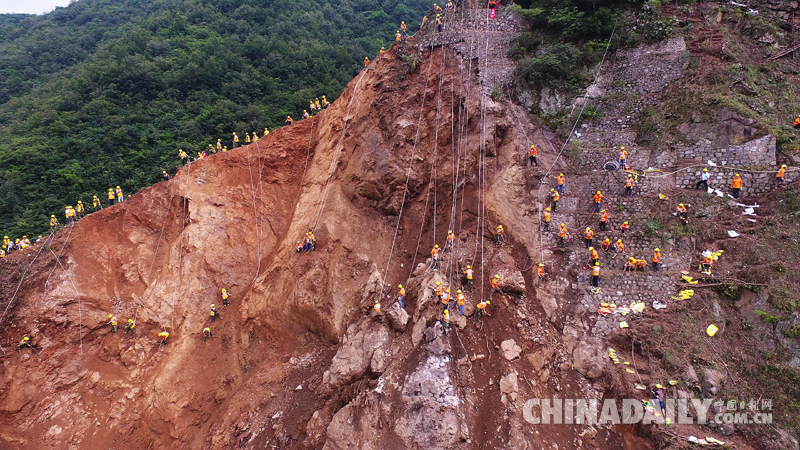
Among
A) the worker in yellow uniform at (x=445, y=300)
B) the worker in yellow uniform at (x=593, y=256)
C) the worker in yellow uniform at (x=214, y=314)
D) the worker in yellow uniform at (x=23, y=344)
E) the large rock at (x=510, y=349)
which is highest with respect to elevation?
the worker in yellow uniform at (x=593, y=256)

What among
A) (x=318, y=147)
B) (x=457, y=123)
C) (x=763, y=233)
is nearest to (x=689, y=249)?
(x=763, y=233)

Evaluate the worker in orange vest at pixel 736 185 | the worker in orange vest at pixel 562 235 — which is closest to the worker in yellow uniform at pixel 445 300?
the worker in orange vest at pixel 562 235

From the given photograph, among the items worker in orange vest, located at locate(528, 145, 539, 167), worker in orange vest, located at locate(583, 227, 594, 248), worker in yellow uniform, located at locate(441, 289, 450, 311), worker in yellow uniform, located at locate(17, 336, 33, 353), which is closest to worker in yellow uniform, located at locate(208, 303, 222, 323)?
worker in yellow uniform, located at locate(17, 336, 33, 353)

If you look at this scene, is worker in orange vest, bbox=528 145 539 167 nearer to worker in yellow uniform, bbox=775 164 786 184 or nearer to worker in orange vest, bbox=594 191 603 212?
worker in orange vest, bbox=594 191 603 212

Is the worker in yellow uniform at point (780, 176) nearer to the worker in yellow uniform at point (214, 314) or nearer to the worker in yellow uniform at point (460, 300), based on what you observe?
the worker in yellow uniform at point (460, 300)

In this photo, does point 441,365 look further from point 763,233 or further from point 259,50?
point 259,50

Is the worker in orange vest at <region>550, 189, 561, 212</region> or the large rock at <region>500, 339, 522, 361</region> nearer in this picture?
the large rock at <region>500, 339, 522, 361</region>

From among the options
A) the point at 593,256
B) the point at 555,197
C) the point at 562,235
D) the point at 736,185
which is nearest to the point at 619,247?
the point at 593,256
